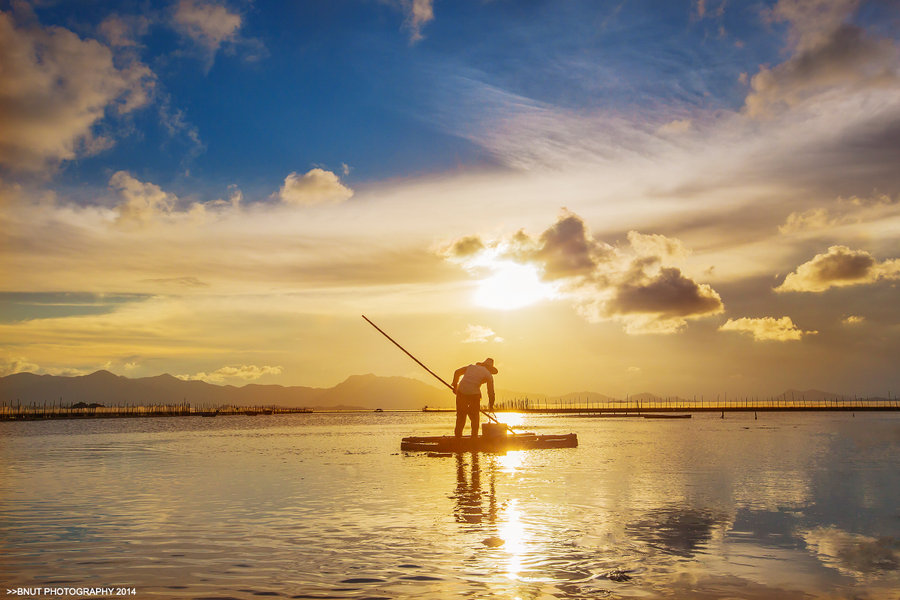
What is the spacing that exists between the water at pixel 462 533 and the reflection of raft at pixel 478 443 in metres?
7.82

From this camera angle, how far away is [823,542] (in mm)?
11656

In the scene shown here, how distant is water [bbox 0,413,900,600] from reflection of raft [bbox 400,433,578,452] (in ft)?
25.6

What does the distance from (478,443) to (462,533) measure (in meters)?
20.3

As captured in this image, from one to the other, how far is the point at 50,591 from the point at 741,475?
1988 cm

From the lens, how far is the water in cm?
892

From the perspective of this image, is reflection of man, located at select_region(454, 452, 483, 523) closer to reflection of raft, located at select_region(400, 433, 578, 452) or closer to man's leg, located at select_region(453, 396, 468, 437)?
man's leg, located at select_region(453, 396, 468, 437)

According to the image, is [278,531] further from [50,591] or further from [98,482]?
[98,482]

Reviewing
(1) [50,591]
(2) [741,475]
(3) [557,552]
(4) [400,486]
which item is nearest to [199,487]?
(4) [400,486]

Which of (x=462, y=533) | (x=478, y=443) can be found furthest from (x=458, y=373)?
(x=462, y=533)

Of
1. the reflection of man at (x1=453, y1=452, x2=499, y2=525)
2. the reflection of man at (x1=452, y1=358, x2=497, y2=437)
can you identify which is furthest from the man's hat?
the reflection of man at (x1=453, y1=452, x2=499, y2=525)

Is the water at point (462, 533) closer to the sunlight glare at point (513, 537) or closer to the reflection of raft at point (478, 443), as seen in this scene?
the sunlight glare at point (513, 537)

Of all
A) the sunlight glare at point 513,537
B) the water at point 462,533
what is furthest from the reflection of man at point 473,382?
the sunlight glare at point 513,537

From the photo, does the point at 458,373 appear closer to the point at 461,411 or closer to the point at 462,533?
the point at 461,411

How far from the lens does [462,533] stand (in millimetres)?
12250
